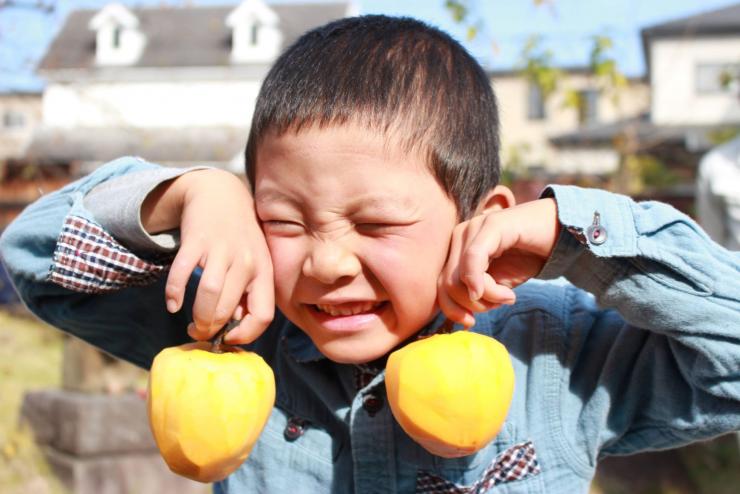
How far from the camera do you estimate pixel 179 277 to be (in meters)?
1.27

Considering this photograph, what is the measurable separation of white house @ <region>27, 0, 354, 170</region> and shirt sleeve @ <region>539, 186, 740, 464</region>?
1754 centimetres

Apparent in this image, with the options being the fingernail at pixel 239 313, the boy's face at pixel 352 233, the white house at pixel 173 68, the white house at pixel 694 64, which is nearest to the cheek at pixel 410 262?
the boy's face at pixel 352 233

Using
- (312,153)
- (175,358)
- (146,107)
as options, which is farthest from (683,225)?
(146,107)

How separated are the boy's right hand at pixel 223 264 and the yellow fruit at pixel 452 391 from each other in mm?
233

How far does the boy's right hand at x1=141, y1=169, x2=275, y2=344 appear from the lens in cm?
128

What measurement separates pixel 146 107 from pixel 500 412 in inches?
926

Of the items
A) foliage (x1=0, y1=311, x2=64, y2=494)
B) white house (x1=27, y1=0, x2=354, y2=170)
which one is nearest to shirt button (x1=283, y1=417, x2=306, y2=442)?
foliage (x1=0, y1=311, x2=64, y2=494)

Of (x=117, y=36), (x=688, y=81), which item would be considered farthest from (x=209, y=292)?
(x=688, y=81)

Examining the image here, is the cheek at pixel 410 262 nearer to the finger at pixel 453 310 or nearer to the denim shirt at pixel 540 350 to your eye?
the finger at pixel 453 310

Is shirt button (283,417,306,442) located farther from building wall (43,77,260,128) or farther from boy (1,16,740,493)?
building wall (43,77,260,128)

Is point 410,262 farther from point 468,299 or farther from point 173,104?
point 173,104

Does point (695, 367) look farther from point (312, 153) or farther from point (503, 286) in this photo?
point (312, 153)

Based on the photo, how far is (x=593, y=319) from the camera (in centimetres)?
158

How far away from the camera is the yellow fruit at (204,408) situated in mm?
1229
